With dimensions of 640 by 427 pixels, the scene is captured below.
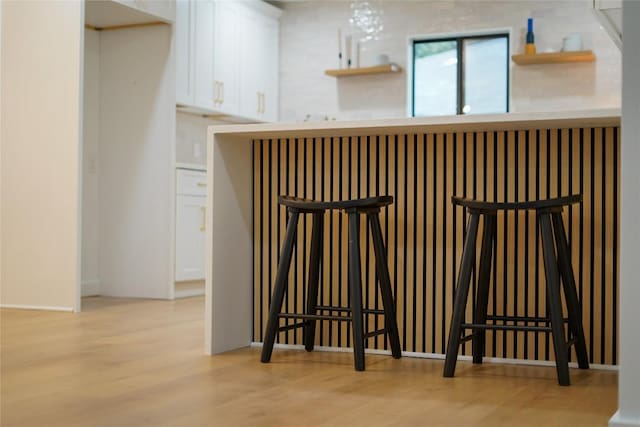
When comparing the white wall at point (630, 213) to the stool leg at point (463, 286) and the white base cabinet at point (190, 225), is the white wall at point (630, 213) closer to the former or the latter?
the stool leg at point (463, 286)

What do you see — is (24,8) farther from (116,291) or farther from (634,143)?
(634,143)

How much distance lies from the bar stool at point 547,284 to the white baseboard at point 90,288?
12.1 feet

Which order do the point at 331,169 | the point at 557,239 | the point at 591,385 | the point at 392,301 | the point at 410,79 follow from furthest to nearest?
the point at 410,79
the point at 331,169
the point at 392,301
the point at 557,239
the point at 591,385

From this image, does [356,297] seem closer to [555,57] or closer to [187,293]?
[187,293]

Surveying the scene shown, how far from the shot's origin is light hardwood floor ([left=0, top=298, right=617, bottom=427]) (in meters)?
2.21

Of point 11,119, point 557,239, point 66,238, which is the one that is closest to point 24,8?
point 11,119

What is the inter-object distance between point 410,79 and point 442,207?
4352 mm

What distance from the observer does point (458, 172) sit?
130 inches

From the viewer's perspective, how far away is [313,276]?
11.2 feet

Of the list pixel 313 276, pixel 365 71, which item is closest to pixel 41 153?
pixel 313 276

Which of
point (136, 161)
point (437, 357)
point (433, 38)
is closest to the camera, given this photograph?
point (437, 357)

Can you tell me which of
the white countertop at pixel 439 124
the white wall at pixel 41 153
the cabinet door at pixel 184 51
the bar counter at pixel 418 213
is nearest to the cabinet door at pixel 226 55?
the cabinet door at pixel 184 51

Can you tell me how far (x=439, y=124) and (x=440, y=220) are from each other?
1.54 ft

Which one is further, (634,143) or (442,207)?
(442,207)
